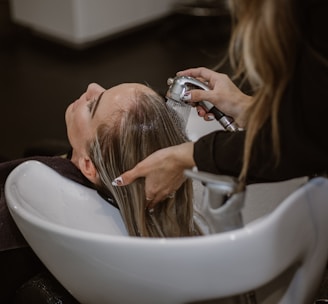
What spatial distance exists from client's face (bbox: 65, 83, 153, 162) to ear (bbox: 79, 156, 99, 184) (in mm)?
24

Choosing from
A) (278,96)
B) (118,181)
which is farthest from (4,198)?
(278,96)

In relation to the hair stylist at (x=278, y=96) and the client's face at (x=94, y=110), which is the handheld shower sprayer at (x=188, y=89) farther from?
the hair stylist at (x=278, y=96)

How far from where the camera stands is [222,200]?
111 cm

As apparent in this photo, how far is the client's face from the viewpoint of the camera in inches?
55.7

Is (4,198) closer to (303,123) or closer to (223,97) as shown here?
(223,97)

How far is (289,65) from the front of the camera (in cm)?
106

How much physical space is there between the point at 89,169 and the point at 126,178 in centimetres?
17

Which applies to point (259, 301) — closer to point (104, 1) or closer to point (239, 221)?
point (239, 221)

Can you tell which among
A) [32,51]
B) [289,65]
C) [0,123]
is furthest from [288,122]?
[32,51]

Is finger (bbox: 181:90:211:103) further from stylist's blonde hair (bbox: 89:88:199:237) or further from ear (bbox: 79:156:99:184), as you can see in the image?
ear (bbox: 79:156:99:184)

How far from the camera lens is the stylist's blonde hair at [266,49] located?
1.02 meters

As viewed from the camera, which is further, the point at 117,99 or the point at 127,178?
the point at 117,99

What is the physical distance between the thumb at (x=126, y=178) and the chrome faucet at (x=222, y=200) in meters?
0.18

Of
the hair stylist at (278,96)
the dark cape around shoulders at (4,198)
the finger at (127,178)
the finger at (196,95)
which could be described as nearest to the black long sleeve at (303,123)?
the hair stylist at (278,96)
